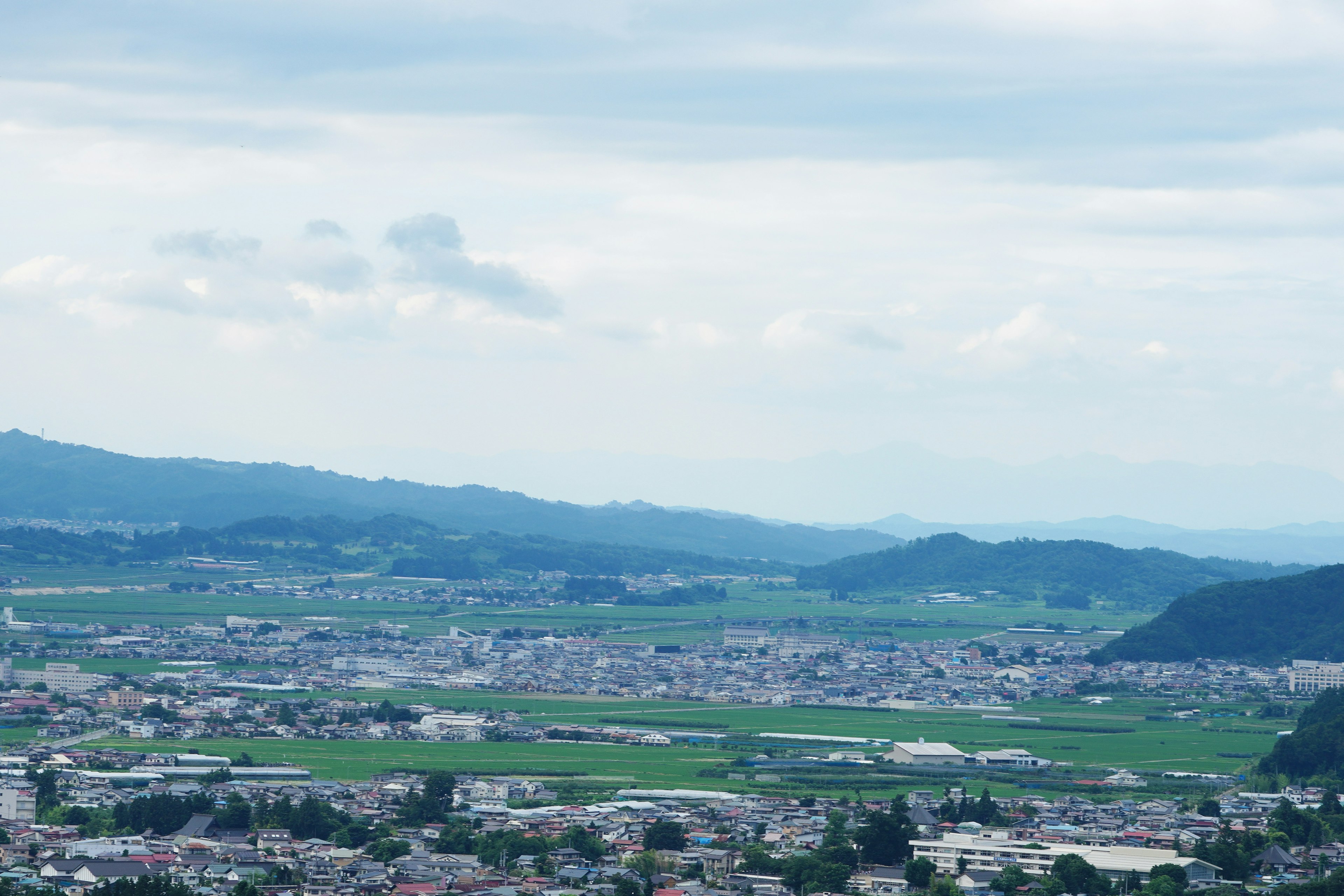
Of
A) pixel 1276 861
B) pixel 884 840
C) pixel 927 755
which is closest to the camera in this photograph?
pixel 1276 861

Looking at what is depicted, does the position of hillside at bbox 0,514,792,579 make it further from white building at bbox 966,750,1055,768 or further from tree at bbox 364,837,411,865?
tree at bbox 364,837,411,865

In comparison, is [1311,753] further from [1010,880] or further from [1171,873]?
[1010,880]

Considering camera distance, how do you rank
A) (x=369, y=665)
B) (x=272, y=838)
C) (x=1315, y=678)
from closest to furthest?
(x=272, y=838)
(x=369, y=665)
(x=1315, y=678)

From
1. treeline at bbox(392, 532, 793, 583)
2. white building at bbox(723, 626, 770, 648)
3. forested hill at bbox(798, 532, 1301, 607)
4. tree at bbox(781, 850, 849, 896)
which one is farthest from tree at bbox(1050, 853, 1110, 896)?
forested hill at bbox(798, 532, 1301, 607)

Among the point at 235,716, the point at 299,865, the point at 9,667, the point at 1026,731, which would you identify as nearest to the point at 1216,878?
the point at 299,865

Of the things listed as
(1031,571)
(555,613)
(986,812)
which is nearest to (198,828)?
(986,812)

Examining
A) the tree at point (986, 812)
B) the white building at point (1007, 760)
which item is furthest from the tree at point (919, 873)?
the white building at point (1007, 760)
